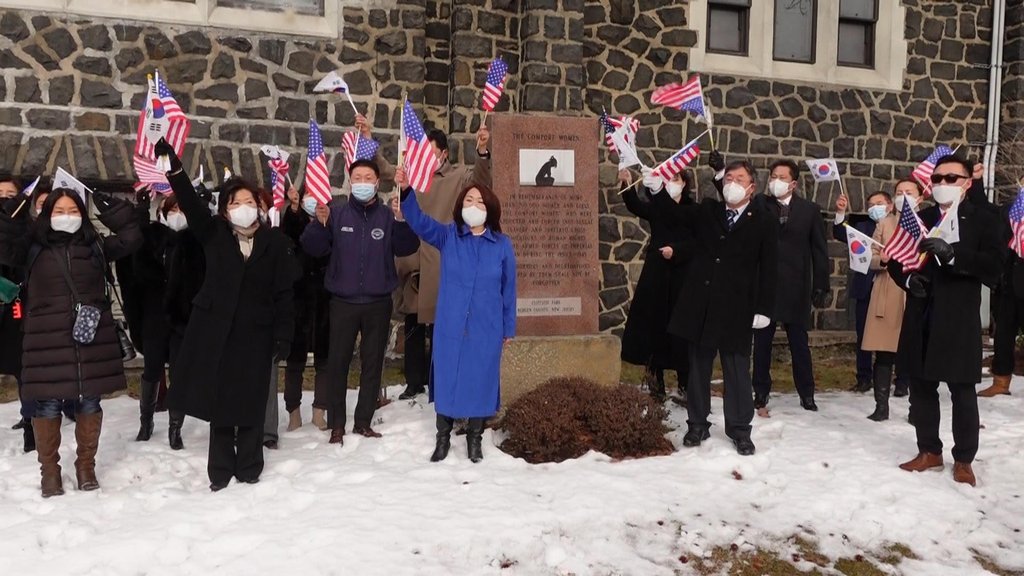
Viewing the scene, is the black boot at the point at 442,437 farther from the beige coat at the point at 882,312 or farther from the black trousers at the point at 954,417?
the beige coat at the point at 882,312

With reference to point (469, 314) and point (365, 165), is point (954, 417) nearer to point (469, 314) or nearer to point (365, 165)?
point (469, 314)

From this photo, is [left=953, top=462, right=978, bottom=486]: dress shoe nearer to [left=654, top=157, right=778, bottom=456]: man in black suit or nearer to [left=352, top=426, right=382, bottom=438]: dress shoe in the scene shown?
[left=654, top=157, right=778, bottom=456]: man in black suit

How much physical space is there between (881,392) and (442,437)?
12.5ft

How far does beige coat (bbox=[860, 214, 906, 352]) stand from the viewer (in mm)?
7434

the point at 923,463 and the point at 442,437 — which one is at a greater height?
the point at 442,437

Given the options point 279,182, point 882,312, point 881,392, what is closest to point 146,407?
point 279,182

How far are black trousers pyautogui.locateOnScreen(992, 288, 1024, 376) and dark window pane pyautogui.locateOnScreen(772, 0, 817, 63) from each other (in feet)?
15.1

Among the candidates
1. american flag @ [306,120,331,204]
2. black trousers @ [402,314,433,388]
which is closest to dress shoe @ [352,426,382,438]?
black trousers @ [402,314,433,388]

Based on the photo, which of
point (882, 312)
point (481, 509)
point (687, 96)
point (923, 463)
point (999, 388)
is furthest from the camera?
point (999, 388)

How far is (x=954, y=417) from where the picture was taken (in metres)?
5.73

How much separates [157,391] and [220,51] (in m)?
4.25

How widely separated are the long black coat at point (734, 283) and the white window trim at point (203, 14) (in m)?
5.38

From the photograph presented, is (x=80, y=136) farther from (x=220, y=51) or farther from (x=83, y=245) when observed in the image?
(x=83, y=245)

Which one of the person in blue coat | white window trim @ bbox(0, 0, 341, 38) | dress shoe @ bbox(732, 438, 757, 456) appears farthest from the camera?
white window trim @ bbox(0, 0, 341, 38)
